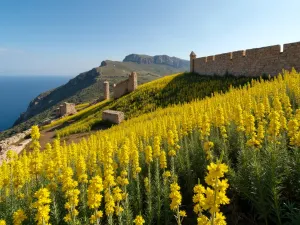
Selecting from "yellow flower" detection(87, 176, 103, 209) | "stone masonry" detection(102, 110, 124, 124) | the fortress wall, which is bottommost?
"yellow flower" detection(87, 176, 103, 209)

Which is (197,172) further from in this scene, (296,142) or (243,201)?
(296,142)

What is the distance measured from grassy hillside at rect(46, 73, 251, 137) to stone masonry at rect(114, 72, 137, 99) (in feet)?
17.0

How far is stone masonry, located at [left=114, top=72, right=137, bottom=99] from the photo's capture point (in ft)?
123

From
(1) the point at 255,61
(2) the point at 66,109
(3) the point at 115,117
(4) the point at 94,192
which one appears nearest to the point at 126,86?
(3) the point at 115,117

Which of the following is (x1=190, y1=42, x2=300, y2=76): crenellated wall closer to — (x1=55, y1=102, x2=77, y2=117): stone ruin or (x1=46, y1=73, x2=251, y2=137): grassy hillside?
(x1=46, y1=73, x2=251, y2=137): grassy hillside

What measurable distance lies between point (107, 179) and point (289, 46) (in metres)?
20.0

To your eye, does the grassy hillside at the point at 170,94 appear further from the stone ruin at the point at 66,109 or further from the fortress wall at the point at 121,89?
the stone ruin at the point at 66,109

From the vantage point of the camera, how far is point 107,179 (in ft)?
13.0

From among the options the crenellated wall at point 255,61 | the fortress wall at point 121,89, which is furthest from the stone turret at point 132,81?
the crenellated wall at point 255,61

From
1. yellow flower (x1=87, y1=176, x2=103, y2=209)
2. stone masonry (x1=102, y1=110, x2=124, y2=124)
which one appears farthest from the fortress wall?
yellow flower (x1=87, y1=176, x2=103, y2=209)

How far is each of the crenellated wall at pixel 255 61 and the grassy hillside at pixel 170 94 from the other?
979mm

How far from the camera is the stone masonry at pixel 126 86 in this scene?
37375 millimetres

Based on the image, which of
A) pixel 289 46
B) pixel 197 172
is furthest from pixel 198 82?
pixel 197 172

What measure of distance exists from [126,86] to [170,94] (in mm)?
12418
